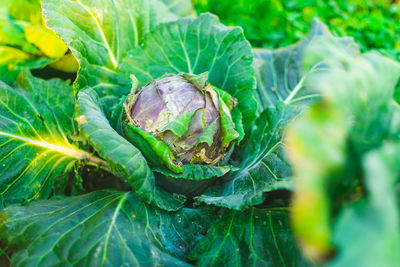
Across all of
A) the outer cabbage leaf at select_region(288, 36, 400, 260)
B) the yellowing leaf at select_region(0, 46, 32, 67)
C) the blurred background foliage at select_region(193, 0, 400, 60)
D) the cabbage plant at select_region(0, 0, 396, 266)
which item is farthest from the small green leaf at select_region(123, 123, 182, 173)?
the blurred background foliage at select_region(193, 0, 400, 60)

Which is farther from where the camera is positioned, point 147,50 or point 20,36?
point 20,36

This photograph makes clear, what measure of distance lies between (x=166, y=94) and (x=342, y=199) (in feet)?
3.23

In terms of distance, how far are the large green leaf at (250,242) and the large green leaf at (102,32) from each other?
906 mm

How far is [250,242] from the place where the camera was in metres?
1.49

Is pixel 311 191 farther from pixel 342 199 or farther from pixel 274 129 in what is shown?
pixel 274 129

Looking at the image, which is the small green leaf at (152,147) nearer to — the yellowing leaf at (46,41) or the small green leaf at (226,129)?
the small green leaf at (226,129)

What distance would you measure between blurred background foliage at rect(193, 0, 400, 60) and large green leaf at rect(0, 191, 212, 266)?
2185 mm

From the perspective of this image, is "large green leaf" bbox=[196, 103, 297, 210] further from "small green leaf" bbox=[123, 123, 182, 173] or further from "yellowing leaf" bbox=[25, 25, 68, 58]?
"yellowing leaf" bbox=[25, 25, 68, 58]

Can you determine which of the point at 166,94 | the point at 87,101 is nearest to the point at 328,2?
the point at 166,94

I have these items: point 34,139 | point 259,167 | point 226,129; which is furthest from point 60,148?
point 259,167

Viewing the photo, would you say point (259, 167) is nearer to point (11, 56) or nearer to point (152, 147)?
point (152, 147)

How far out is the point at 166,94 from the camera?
5.26 feet

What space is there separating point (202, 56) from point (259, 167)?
29.6 inches

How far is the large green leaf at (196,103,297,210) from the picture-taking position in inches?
58.1
